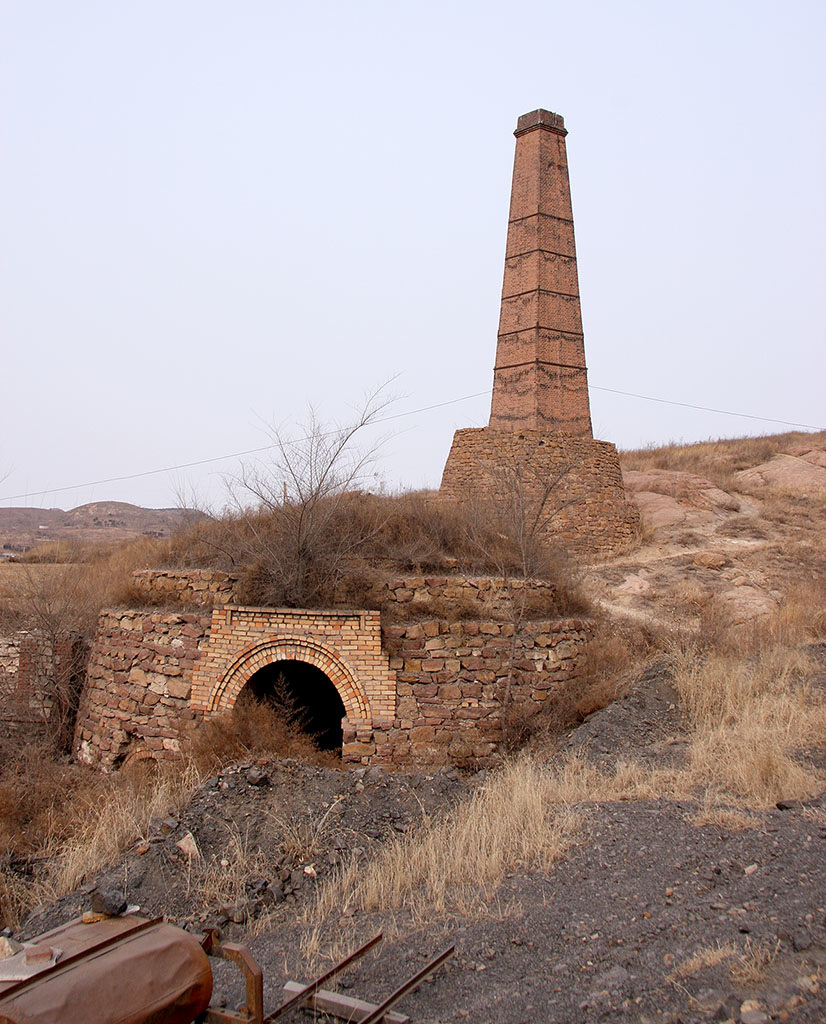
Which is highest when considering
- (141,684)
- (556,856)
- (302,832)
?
(141,684)

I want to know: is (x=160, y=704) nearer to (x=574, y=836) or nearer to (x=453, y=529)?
(x=453, y=529)

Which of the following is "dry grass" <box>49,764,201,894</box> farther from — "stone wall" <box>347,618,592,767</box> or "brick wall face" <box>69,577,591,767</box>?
"stone wall" <box>347,618,592,767</box>

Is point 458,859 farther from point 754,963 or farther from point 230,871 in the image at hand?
point 754,963

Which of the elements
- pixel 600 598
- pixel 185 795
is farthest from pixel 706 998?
A: pixel 600 598

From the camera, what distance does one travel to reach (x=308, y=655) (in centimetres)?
955

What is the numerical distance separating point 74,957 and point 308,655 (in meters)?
6.00

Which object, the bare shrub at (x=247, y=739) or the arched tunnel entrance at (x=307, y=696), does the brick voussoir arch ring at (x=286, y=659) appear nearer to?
the bare shrub at (x=247, y=739)

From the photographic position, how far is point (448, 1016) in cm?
420

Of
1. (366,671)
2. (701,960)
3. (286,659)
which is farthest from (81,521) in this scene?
(701,960)

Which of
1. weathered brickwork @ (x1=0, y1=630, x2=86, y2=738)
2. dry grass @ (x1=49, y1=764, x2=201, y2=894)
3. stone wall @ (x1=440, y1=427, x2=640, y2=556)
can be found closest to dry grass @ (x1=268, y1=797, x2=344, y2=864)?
dry grass @ (x1=49, y1=764, x2=201, y2=894)

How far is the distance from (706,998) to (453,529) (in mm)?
8604

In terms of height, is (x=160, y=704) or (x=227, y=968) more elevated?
(x=160, y=704)

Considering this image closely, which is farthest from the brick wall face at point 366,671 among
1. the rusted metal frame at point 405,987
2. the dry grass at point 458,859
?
the rusted metal frame at point 405,987

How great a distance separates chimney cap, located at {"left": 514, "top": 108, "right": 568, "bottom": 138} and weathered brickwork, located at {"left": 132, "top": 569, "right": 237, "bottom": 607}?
13.2 metres
